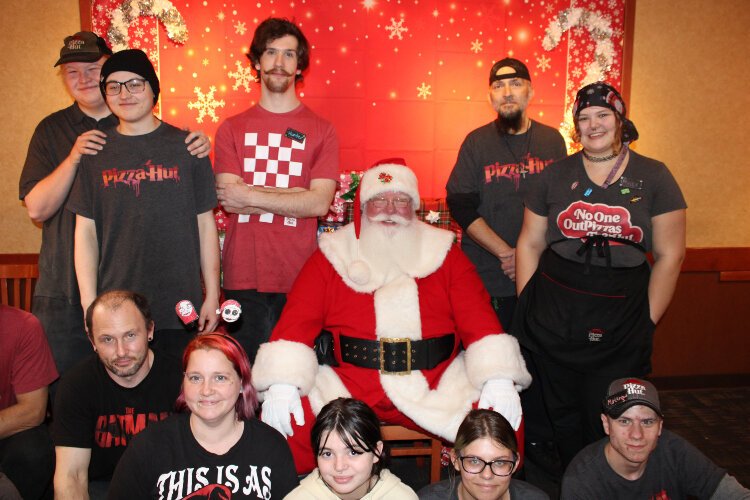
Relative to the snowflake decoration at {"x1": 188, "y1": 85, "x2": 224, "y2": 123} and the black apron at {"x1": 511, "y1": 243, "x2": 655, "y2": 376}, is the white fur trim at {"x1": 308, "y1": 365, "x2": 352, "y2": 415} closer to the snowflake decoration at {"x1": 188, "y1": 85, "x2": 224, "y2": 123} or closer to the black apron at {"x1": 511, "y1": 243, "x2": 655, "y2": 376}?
the black apron at {"x1": 511, "y1": 243, "x2": 655, "y2": 376}

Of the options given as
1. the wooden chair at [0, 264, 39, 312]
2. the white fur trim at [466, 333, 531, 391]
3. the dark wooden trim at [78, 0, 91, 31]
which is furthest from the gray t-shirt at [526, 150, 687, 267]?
the dark wooden trim at [78, 0, 91, 31]

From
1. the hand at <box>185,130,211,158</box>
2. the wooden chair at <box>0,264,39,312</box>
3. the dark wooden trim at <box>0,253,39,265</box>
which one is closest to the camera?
the hand at <box>185,130,211,158</box>

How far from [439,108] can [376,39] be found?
1.92 feet

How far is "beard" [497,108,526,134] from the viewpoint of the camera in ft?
11.1

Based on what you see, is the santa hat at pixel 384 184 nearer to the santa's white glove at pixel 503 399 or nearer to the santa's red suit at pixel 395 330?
the santa's red suit at pixel 395 330

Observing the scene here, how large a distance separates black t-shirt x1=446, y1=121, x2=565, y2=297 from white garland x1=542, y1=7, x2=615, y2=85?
3.82ft

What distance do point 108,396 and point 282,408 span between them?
0.61 m

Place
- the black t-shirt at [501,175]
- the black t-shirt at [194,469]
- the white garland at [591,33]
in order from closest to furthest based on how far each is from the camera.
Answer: the black t-shirt at [194,469] < the black t-shirt at [501,175] < the white garland at [591,33]

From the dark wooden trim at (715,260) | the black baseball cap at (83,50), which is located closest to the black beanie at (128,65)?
the black baseball cap at (83,50)

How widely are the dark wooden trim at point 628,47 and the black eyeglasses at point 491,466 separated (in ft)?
10.4

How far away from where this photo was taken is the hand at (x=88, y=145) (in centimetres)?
269

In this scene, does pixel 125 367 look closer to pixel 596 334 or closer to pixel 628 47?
pixel 596 334

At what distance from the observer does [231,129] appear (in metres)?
3.09

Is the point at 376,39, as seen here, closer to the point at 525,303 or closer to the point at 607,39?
the point at 607,39
